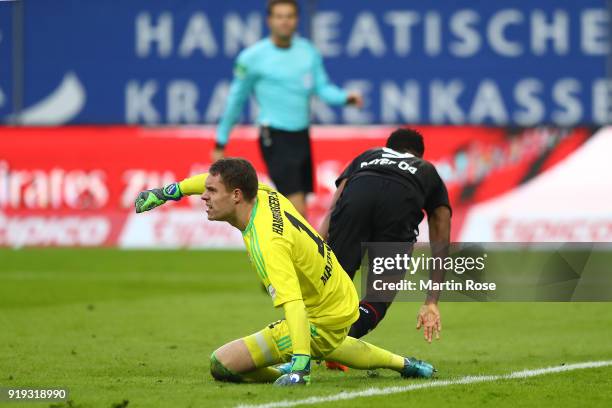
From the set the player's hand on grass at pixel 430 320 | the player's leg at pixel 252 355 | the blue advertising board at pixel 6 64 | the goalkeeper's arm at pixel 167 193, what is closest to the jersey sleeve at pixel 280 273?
the player's leg at pixel 252 355

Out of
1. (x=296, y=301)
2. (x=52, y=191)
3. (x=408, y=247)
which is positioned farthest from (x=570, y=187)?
(x=296, y=301)

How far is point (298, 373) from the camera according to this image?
7395mm

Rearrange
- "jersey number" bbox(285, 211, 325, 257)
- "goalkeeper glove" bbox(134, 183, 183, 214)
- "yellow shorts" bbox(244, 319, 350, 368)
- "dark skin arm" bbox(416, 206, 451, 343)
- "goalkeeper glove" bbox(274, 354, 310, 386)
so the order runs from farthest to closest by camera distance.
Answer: "goalkeeper glove" bbox(134, 183, 183, 214), "dark skin arm" bbox(416, 206, 451, 343), "yellow shorts" bbox(244, 319, 350, 368), "jersey number" bbox(285, 211, 325, 257), "goalkeeper glove" bbox(274, 354, 310, 386)

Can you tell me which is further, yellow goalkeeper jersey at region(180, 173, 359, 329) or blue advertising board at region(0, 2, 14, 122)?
blue advertising board at region(0, 2, 14, 122)

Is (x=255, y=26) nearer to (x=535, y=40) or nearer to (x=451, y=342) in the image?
(x=535, y=40)

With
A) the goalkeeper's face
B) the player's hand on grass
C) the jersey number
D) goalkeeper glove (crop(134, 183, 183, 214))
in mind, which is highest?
the goalkeeper's face

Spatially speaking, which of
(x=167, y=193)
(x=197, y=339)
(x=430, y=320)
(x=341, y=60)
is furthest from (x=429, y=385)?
(x=341, y=60)

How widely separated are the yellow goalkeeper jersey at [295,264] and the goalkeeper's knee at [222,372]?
56cm

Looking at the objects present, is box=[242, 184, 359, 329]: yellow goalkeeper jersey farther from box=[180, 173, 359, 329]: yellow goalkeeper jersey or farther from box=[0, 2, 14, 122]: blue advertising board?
box=[0, 2, 14, 122]: blue advertising board

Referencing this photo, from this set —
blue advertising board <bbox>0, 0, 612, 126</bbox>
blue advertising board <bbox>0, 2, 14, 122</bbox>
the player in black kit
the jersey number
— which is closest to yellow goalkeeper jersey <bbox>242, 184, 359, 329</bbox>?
the jersey number

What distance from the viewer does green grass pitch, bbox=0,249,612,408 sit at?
7535 millimetres

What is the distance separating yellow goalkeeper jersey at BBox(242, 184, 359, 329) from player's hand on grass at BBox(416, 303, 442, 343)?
37cm

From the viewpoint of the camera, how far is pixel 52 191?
17.8 m

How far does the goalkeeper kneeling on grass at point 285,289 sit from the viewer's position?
730 cm
